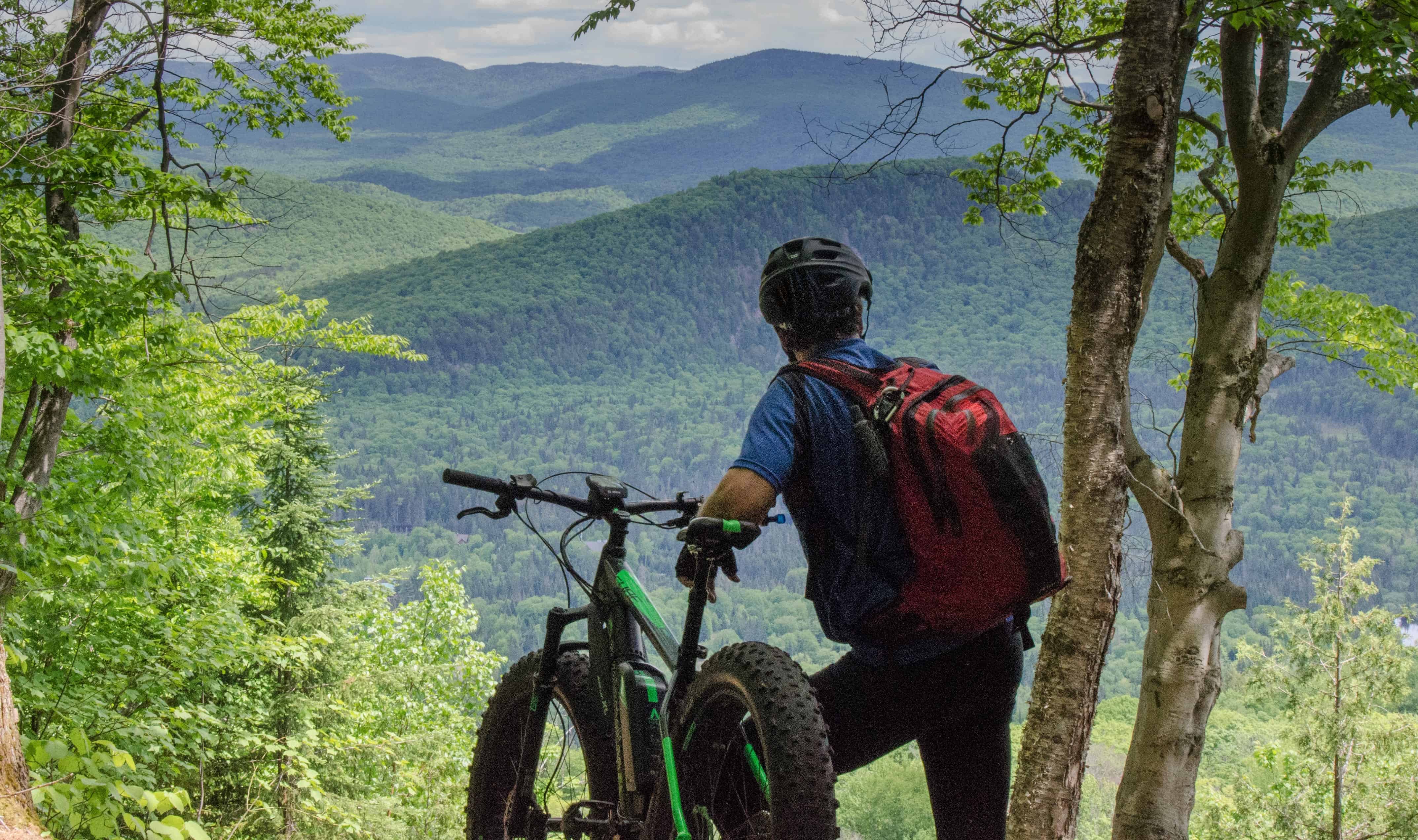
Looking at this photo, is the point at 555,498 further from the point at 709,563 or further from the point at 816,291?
the point at 816,291

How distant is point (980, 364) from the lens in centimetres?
13500

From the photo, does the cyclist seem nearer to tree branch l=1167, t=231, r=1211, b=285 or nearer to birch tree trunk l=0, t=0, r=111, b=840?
birch tree trunk l=0, t=0, r=111, b=840

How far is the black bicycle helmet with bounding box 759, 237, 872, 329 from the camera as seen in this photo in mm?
2230

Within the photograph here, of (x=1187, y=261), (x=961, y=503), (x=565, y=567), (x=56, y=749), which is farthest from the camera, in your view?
(x=1187, y=261)

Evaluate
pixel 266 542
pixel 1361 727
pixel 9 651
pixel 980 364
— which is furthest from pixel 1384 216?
pixel 9 651

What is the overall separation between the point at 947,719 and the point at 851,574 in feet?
1.28

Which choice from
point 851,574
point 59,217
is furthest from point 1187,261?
point 59,217

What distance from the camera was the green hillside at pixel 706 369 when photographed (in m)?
95.5

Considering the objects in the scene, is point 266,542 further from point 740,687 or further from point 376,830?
point 740,687

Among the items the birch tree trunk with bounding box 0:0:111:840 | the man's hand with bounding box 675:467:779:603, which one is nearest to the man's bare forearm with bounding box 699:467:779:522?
the man's hand with bounding box 675:467:779:603

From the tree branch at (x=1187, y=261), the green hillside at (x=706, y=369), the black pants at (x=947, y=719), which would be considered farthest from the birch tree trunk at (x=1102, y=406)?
the green hillside at (x=706, y=369)

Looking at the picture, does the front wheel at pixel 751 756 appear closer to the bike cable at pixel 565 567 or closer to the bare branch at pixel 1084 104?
the bike cable at pixel 565 567

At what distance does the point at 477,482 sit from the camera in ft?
8.46

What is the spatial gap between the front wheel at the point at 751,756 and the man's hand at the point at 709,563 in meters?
0.15
